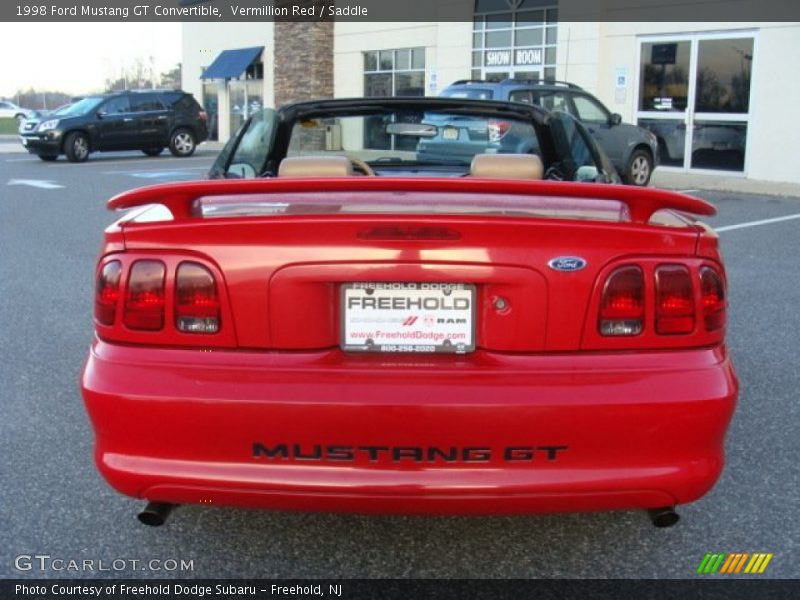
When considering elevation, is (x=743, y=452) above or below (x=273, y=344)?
below

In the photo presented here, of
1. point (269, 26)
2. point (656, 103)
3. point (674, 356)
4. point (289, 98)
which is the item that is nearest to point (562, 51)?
point (656, 103)

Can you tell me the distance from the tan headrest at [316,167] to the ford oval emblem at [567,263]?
124cm

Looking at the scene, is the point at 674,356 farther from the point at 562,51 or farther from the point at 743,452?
the point at 562,51

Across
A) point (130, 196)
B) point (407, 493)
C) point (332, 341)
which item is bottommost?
point (407, 493)

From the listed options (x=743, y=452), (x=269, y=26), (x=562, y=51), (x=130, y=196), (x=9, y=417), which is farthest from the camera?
(x=269, y=26)

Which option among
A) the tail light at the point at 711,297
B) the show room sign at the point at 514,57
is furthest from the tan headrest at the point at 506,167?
the show room sign at the point at 514,57

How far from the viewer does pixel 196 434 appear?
2477 millimetres

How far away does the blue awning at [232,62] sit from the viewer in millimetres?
28609

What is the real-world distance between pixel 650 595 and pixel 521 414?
0.83 meters

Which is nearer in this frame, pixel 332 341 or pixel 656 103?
pixel 332 341

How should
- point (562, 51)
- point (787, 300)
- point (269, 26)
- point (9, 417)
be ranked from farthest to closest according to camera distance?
point (269, 26) → point (562, 51) → point (787, 300) → point (9, 417)

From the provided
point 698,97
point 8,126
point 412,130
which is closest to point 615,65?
point 698,97

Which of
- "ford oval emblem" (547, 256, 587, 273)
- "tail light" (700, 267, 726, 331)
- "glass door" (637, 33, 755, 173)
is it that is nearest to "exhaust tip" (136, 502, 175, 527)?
"ford oval emblem" (547, 256, 587, 273)

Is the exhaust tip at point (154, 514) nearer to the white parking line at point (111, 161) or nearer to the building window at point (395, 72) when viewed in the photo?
the white parking line at point (111, 161)
